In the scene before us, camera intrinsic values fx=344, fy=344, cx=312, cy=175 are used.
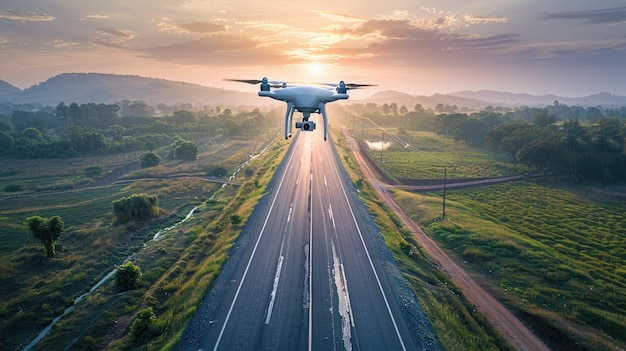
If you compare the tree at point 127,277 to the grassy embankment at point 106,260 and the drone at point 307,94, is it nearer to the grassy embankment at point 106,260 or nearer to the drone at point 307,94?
the grassy embankment at point 106,260

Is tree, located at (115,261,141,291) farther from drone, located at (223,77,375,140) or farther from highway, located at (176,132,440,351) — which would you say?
drone, located at (223,77,375,140)

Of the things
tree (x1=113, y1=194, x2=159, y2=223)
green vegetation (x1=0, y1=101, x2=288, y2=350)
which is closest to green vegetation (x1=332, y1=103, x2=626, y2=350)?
green vegetation (x1=0, y1=101, x2=288, y2=350)

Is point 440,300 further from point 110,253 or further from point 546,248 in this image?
point 110,253

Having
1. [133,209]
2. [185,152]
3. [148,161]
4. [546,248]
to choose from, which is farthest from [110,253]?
[185,152]

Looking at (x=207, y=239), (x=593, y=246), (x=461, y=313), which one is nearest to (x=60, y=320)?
(x=207, y=239)

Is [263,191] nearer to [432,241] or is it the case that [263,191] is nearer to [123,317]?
[432,241]
